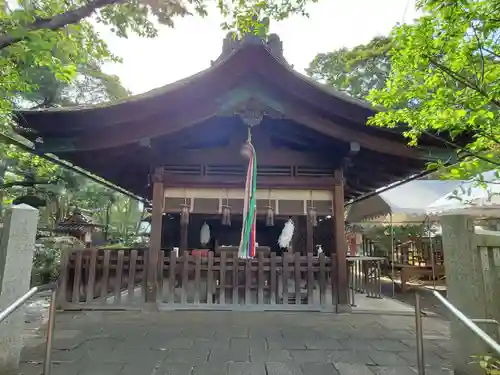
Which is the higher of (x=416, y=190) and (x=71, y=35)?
(x=71, y=35)

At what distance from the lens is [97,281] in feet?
18.6

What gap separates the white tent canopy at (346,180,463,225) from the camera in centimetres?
1005

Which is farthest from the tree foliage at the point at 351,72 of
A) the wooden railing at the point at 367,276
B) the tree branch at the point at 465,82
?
the tree branch at the point at 465,82

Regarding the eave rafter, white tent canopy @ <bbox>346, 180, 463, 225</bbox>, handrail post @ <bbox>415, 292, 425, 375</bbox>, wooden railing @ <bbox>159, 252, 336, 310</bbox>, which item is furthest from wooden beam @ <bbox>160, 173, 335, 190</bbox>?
white tent canopy @ <bbox>346, 180, 463, 225</bbox>

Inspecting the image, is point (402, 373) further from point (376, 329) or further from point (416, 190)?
point (416, 190)

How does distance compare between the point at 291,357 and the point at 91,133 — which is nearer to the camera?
the point at 291,357

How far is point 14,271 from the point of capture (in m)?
2.79

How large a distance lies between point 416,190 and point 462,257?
1002 centimetres

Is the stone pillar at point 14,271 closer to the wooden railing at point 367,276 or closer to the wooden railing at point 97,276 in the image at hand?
the wooden railing at point 97,276

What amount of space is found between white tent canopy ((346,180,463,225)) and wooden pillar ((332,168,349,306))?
463cm

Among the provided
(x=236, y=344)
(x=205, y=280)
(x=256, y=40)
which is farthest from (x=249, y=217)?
(x=256, y=40)

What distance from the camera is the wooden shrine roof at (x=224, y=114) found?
5.03m

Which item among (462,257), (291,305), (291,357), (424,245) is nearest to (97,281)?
(291,305)

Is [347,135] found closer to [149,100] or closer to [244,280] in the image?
[244,280]
